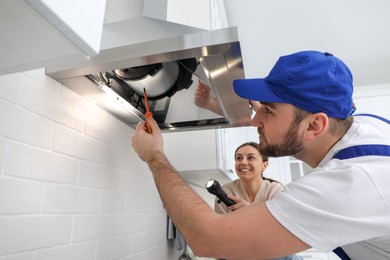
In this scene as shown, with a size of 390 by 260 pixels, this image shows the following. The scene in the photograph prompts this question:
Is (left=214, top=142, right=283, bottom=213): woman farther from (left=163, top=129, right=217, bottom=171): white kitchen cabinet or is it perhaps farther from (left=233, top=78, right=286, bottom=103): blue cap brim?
(left=233, top=78, right=286, bottom=103): blue cap brim

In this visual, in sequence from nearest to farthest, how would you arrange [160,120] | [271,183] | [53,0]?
[53,0] → [160,120] → [271,183]

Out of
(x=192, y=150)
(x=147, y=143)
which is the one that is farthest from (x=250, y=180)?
(x=147, y=143)

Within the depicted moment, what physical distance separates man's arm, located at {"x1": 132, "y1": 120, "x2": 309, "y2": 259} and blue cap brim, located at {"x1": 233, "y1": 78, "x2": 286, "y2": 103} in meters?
0.31

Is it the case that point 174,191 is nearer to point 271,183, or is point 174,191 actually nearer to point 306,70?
point 306,70

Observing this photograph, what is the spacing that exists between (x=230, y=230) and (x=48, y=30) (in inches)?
18.7

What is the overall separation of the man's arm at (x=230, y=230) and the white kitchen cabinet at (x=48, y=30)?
16.1 inches

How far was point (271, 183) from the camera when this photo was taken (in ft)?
5.56

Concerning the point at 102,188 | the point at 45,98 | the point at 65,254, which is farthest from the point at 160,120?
the point at 65,254

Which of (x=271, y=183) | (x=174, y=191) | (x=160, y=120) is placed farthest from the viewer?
(x=271, y=183)

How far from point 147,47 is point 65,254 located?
60 cm

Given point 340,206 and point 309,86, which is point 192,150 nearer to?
point 309,86

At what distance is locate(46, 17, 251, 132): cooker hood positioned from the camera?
1.98 ft

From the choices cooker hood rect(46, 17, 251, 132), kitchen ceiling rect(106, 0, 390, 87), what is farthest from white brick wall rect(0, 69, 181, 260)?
kitchen ceiling rect(106, 0, 390, 87)

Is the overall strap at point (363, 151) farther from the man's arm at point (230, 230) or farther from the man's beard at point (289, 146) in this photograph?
the man's arm at point (230, 230)
